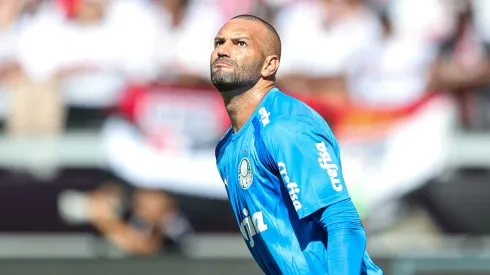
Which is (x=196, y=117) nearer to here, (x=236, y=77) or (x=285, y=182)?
(x=236, y=77)

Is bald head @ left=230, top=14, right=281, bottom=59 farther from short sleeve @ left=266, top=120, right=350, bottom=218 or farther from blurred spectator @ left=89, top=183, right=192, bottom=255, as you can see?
blurred spectator @ left=89, top=183, right=192, bottom=255

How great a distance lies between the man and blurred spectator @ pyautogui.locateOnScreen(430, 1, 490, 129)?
5.89 metres

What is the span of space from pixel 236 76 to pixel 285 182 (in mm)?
643

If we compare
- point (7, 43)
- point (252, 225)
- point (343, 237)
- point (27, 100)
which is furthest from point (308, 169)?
point (7, 43)

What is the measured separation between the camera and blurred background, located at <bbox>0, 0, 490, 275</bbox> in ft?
33.0

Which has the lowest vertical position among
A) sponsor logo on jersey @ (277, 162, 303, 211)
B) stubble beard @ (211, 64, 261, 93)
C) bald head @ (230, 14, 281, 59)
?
sponsor logo on jersey @ (277, 162, 303, 211)

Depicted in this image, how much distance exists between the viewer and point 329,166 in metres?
4.24

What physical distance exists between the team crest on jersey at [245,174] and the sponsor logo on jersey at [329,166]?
0.42m

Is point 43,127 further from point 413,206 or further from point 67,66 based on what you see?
point 413,206

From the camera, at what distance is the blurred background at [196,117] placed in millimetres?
10055

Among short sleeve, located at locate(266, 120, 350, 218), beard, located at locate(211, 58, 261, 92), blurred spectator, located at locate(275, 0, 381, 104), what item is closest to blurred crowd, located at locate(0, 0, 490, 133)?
blurred spectator, located at locate(275, 0, 381, 104)

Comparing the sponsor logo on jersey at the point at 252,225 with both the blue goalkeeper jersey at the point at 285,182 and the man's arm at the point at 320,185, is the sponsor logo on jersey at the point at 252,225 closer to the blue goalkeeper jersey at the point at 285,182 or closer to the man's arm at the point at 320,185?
the blue goalkeeper jersey at the point at 285,182

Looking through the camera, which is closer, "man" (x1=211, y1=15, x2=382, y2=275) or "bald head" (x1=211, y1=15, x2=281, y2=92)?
"man" (x1=211, y1=15, x2=382, y2=275)

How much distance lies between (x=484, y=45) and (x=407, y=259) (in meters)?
3.00
